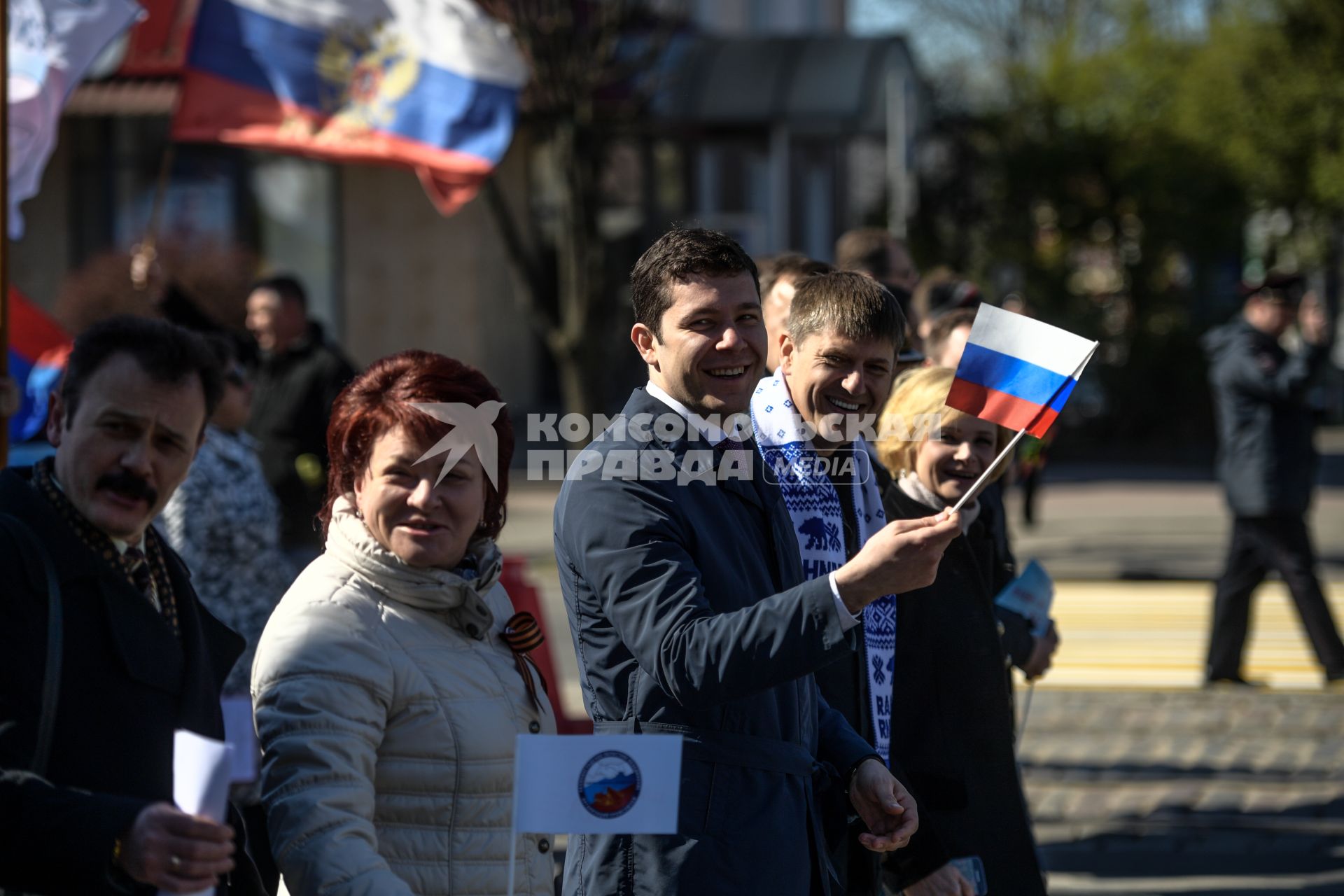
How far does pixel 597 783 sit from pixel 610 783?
21 millimetres

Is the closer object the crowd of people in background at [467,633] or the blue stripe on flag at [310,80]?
the crowd of people in background at [467,633]

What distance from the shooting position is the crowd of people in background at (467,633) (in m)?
2.49

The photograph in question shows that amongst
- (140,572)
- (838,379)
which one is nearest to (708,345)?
(838,379)

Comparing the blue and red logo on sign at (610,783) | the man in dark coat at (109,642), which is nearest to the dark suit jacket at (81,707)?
the man in dark coat at (109,642)

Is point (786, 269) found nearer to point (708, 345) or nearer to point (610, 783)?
point (708, 345)

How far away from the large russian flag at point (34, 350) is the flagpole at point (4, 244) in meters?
0.89

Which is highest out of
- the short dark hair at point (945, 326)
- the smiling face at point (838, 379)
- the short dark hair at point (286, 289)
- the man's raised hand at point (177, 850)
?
the short dark hair at point (286, 289)

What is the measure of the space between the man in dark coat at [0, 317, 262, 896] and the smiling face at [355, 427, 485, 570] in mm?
309

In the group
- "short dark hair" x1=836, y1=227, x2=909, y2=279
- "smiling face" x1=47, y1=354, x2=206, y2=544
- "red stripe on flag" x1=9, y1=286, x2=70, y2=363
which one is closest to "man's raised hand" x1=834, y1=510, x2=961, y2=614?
"smiling face" x1=47, y1=354, x2=206, y2=544

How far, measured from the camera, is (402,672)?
2785mm

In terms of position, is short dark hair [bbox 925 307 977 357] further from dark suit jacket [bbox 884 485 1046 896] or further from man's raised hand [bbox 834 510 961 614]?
man's raised hand [bbox 834 510 961 614]

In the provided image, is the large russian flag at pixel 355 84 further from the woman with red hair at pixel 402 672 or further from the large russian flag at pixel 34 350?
the woman with red hair at pixel 402 672

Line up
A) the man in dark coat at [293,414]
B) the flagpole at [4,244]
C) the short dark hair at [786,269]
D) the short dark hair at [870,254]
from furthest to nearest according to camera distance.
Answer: the man in dark coat at [293,414] < the short dark hair at [870,254] < the flagpole at [4,244] < the short dark hair at [786,269]

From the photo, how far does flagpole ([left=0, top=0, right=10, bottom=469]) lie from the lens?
5.32m
